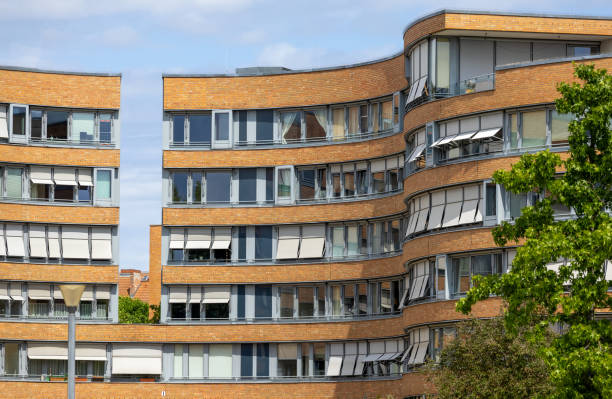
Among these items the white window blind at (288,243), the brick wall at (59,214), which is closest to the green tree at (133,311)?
the brick wall at (59,214)

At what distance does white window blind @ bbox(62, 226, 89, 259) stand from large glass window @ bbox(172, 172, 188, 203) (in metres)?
6.06

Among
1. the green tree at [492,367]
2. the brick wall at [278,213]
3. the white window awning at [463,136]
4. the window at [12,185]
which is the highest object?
the white window awning at [463,136]

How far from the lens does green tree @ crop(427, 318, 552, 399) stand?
49812 millimetres

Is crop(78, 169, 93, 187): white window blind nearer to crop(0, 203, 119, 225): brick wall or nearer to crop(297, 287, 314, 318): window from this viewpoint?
crop(0, 203, 119, 225): brick wall

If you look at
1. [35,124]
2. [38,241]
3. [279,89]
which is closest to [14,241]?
[38,241]

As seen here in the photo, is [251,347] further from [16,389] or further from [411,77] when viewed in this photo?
[411,77]

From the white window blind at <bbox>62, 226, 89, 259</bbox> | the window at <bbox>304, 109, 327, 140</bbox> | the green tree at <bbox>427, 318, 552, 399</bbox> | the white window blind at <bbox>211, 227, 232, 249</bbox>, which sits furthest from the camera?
the white window blind at <bbox>211, 227, 232, 249</bbox>

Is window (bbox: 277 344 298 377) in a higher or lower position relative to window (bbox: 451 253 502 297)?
lower

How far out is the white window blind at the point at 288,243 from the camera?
8125cm

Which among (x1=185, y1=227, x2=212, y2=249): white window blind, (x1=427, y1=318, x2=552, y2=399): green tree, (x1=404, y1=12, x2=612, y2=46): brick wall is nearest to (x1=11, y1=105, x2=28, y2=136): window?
(x1=185, y1=227, x2=212, y2=249): white window blind

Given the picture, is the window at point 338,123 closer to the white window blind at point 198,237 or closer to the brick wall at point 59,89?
the white window blind at point 198,237

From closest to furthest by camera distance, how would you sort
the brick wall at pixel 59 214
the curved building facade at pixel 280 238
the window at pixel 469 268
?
the window at pixel 469 268 → the curved building facade at pixel 280 238 → the brick wall at pixel 59 214

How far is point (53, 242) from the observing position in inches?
3231

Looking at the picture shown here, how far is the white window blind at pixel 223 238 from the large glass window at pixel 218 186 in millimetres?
1910
